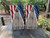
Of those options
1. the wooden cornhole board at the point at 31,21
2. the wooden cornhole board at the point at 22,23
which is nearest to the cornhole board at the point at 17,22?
the wooden cornhole board at the point at 22,23

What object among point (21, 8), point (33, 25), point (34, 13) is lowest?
point (33, 25)

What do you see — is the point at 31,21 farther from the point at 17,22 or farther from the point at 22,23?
the point at 17,22

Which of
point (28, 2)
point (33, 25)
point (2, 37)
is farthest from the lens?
point (28, 2)

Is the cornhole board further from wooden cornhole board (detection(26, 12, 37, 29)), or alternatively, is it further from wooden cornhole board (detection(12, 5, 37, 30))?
wooden cornhole board (detection(26, 12, 37, 29))

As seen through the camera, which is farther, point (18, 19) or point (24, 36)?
point (18, 19)

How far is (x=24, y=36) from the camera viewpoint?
269 cm

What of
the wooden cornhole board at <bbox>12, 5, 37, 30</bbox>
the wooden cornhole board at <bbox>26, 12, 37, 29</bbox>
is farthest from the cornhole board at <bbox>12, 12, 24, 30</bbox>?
the wooden cornhole board at <bbox>26, 12, 37, 29</bbox>

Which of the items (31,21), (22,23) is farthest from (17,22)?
(31,21)

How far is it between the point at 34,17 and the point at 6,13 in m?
6.21

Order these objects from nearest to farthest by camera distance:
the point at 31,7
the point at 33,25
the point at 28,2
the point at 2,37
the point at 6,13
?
1. the point at 2,37
2. the point at 31,7
3. the point at 33,25
4. the point at 28,2
5. the point at 6,13

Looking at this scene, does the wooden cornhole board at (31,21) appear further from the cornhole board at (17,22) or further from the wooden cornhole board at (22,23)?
the cornhole board at (17,22)

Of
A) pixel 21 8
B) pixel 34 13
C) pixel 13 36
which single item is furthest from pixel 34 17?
pixel 13 36

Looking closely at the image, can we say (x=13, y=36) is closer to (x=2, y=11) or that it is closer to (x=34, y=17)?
(x=34, y=17)

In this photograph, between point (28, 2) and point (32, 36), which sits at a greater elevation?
point (28, 2)
